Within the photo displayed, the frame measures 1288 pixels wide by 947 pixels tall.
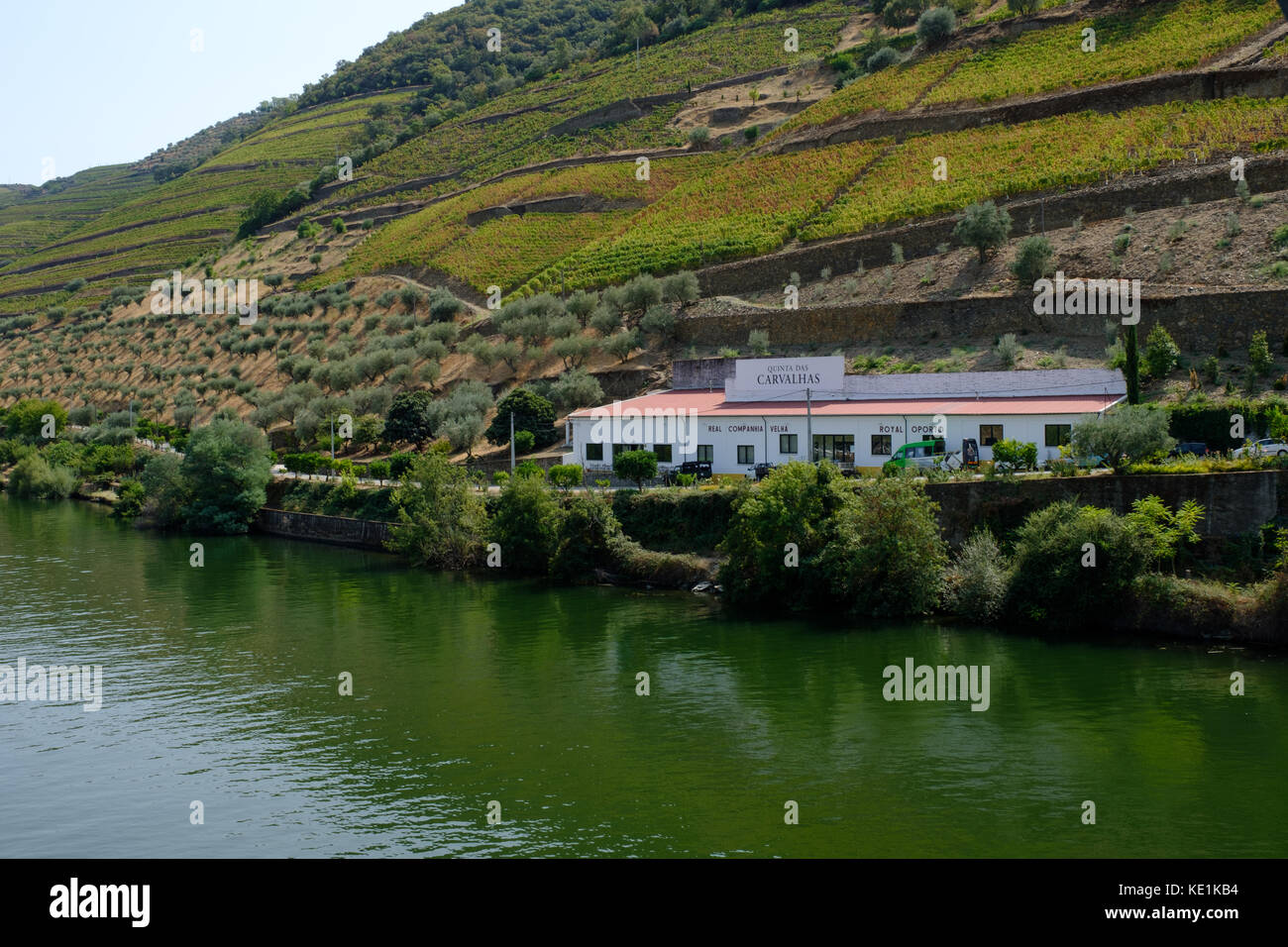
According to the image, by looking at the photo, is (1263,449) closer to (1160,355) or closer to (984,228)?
(1160,355)

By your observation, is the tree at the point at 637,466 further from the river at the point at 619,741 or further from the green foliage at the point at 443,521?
the river at the point at 619,741

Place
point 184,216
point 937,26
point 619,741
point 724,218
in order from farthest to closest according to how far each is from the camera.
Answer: point 184,216
point 937,26
point 724,218
point 619,741

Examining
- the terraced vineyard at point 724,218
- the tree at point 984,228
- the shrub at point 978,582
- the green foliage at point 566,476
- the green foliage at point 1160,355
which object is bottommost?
the shrub at point 978,582

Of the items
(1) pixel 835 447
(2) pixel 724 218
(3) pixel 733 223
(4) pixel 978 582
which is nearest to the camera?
(4) pixel 978 582

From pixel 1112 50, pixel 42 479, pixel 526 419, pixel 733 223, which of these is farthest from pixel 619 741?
pixel 1112 50

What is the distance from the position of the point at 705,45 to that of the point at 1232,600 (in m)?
99.3

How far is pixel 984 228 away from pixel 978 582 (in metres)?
27.6

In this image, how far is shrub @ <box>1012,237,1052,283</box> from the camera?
49.6 metres

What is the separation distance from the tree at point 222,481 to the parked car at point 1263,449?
4334 centimetres

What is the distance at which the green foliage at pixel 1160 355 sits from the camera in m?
40.1

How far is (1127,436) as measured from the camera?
104ft

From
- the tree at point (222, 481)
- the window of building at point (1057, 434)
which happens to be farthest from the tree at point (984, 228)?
the tree at point (222, 481)

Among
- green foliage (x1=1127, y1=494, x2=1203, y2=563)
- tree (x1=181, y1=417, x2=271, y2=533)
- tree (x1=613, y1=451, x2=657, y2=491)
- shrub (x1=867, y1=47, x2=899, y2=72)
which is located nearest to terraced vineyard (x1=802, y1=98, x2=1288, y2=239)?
shrub (x1=867, y1=47, x2=899, y2=72)

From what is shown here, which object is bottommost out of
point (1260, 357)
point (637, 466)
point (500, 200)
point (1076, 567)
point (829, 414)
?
point (1076, 567)
